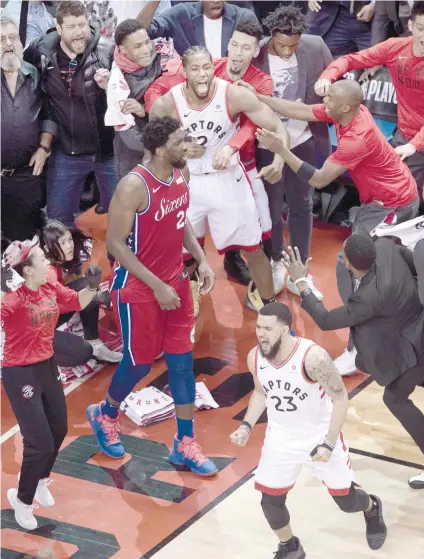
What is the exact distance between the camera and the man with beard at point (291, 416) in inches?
208

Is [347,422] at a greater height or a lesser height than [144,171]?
lesser

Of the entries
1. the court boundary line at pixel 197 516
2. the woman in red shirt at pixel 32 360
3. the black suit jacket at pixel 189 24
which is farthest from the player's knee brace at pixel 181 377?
the black suit jacket at pixel 189 24

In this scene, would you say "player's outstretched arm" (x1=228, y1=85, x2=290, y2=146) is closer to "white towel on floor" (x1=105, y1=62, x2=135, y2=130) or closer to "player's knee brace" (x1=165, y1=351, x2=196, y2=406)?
"white towel on floor" (x1=105, y1=62, x2=135, y2=130)

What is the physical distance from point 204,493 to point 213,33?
3600 mm

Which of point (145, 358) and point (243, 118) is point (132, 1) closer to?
point (243, 118)

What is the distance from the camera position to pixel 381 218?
23.7 ft

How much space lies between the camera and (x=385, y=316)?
603 centimetres

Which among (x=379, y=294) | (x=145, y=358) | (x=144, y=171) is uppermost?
(x=144, y=171)

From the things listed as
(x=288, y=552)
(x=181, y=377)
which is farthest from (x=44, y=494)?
(x=288, y=552)

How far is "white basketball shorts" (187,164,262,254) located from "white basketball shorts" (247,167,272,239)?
33 cm

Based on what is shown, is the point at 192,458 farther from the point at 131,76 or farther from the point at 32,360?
the point at 131,76

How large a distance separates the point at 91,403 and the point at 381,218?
2185 mm

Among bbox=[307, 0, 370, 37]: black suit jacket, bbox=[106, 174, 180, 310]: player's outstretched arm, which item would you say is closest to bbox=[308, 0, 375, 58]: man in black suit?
bbox=[307, 0, 370, 37]: black suit jacket

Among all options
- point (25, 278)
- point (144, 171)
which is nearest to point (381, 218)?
point (144, 171)
